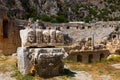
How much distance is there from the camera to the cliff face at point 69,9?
280 feet

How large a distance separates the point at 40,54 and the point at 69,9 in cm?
8345

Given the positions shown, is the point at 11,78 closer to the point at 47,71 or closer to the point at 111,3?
the point at 47,71

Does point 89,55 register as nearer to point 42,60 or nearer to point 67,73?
point 67,73

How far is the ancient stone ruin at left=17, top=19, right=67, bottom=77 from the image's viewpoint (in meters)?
20.4

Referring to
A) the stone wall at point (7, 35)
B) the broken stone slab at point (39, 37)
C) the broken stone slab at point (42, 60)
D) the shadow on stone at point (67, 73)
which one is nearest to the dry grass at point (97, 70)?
the shadow on stone at point (67, 73)

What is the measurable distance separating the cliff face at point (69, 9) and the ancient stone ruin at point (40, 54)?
188ft

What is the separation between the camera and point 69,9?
103 metres

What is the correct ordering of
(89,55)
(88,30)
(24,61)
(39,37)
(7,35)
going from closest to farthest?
(24,61), (39,37), (7,35), (89,55), (88,30)

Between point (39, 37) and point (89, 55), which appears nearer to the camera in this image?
point (39, 37)

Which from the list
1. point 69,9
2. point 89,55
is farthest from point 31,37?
point 69,9

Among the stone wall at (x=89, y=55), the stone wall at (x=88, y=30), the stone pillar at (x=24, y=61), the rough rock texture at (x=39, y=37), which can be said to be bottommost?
the stone wall at (x=89, y=55)

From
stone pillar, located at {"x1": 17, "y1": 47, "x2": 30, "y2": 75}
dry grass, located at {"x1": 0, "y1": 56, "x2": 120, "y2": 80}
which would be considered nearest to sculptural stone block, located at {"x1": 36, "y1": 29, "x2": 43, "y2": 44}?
stone pillar, located at {"x1": 17, "y1": 47, "x2": 30, "y2": 75}

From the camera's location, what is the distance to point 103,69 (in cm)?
2352

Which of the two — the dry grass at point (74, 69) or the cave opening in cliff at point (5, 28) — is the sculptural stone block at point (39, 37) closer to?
the dry grass at point (74, 69)
